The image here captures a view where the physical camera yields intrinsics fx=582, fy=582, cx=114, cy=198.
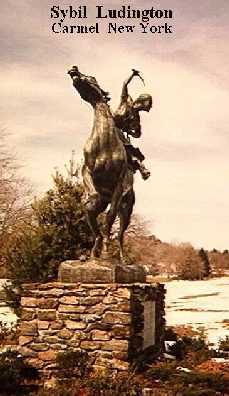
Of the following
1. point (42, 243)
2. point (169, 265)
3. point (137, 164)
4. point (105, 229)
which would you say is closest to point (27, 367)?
point (105, 229)

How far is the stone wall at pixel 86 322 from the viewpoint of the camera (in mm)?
8336

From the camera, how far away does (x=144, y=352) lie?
8.98m

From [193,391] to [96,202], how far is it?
3372mm

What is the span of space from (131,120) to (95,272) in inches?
112

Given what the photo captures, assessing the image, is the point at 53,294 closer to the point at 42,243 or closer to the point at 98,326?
the point at 98,326

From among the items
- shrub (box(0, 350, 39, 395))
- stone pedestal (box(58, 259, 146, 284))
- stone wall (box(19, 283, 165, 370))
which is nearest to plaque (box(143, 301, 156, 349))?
stone wall (box(19, 283, 165, 370))

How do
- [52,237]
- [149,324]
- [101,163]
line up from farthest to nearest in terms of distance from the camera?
[52,237] < [149,324] < [101,163]

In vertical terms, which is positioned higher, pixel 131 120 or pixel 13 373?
pixel 131 120

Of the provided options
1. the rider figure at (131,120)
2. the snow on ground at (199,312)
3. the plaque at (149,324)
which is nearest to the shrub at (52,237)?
the snow on ground at (199,312)

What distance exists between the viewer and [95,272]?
8.67 meters

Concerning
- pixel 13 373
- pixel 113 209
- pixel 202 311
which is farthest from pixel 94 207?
pixel 202 311

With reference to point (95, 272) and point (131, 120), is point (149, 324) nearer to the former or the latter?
point (95, 272)

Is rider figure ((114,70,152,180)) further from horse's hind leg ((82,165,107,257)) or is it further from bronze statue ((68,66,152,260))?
horse's hind leg ((82,165,107,257))

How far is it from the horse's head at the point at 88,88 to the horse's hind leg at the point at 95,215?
1.60m
